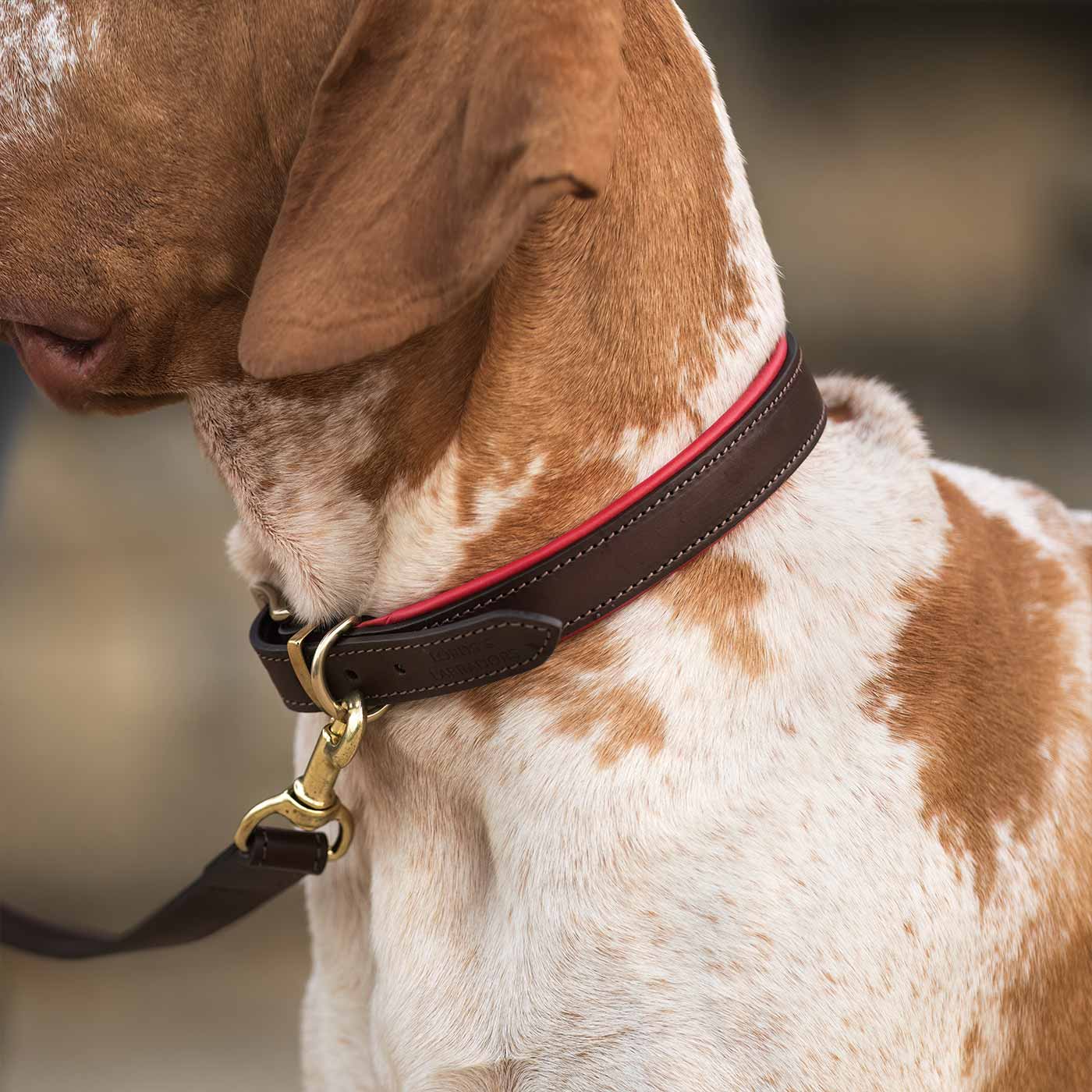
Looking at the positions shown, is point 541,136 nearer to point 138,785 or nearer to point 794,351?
point 794,351

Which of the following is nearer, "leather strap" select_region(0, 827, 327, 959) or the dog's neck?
the dog's neck

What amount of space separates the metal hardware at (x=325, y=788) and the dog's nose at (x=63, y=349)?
538 millimetres

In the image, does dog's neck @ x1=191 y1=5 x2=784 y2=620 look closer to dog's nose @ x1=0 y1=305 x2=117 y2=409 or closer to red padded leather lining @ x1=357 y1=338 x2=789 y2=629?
red padded leather lining @ x1=357 y1=338 x2=789 y2=629

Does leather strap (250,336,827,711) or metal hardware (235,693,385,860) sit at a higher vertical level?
leather strap (250,336,827,711)

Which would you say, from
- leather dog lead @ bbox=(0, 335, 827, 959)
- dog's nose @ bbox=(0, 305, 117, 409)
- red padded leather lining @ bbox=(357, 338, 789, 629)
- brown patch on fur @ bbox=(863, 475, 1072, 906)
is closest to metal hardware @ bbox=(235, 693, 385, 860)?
leather dog lead @ bbox=(0, 335, 827, 959)

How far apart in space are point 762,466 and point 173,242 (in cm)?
78

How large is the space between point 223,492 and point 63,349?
318 centimetres

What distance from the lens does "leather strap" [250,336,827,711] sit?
1.52m

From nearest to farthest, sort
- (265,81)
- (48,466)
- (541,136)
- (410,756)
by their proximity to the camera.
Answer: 1. (541,136)
2. (265,81)
3. (410,756)
4. (48,466)

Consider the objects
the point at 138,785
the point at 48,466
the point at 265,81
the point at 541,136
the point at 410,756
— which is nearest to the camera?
the point at 541,136

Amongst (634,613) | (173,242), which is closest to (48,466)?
(173,242)

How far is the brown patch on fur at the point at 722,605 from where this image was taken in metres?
1.59

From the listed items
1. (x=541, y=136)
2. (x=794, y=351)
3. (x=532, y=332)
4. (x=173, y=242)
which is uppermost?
(x=541, y=136)

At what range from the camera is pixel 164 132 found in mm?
1567
